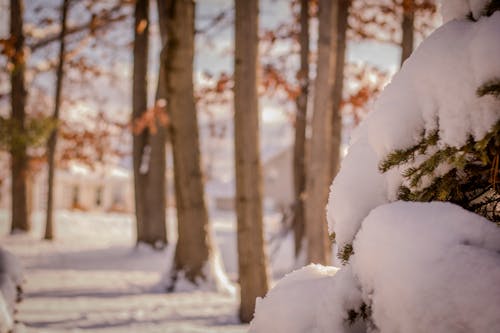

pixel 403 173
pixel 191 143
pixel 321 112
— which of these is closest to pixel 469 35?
pixel 403 173

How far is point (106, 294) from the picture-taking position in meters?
7.57

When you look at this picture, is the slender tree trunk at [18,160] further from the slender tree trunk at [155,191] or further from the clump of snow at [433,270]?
the clump of snow at [433,270]

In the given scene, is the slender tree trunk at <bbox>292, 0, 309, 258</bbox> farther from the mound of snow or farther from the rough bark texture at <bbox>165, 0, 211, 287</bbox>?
the mound of snow

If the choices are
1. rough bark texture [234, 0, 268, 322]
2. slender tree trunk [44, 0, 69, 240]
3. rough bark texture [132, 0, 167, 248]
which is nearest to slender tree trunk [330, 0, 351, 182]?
rough bark texture [234, 0, 268, 322]

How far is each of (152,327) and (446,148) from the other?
491 centimetres

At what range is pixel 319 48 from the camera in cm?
605

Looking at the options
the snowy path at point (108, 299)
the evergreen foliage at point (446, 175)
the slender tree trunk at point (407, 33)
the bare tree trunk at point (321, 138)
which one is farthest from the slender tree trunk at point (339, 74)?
the evergreen foliage at point (446, 175)

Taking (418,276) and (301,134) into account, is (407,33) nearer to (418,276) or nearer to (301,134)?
(301,134)

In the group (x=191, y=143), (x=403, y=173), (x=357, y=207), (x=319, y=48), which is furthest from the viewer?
(x=191, y=143)

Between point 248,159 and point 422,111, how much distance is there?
3.69 meters

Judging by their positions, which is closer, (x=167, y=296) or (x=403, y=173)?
(x=403, y=173)

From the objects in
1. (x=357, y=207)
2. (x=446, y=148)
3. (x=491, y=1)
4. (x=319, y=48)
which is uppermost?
(x=319, y=48)

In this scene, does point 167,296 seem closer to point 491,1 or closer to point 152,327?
point 152,327

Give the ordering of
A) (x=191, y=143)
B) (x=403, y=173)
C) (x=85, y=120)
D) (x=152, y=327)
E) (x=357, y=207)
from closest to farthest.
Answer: (x=403, y=173), (x=357, y=207), (x=152, y=327), (x=191, y=143), (x=85, y=120)
